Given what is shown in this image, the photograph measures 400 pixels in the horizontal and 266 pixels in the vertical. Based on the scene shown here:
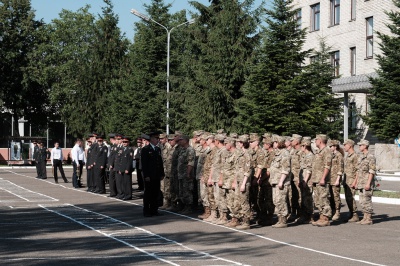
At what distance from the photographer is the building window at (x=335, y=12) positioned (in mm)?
57156

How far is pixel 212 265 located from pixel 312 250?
263 cm

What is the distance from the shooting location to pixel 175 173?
73.8ft

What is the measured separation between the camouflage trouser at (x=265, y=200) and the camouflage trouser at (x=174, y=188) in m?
3.90

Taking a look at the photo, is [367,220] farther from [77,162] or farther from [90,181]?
[77,162]

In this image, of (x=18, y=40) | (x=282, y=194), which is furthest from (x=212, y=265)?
(x=18, y=40)

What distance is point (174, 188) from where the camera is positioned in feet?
73.7

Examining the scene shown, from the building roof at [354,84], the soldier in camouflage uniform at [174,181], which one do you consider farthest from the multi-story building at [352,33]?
the soldier in camouflage uniform at [174,181]

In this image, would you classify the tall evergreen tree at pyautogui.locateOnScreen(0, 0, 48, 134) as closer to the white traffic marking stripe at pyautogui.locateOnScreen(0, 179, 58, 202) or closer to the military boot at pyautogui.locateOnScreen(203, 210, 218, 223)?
the white traffic marking stripe at pyautogui.locateOnScreen(0, 179, 58, 202)

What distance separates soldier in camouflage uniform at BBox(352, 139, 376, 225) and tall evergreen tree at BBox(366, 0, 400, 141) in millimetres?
19130

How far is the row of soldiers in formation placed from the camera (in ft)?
59.3

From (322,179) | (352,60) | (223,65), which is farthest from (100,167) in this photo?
(352,60)

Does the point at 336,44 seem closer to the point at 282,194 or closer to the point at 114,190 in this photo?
the point at 114,190

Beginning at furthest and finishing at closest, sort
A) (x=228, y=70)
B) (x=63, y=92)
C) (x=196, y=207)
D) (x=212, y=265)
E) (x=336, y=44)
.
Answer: (x=63, y=92) < (x=336, y=44) < (x=228, y=70) < (x=196, y=207) < (x=212, y=265)

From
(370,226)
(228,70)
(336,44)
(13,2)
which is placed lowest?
(370,226)
